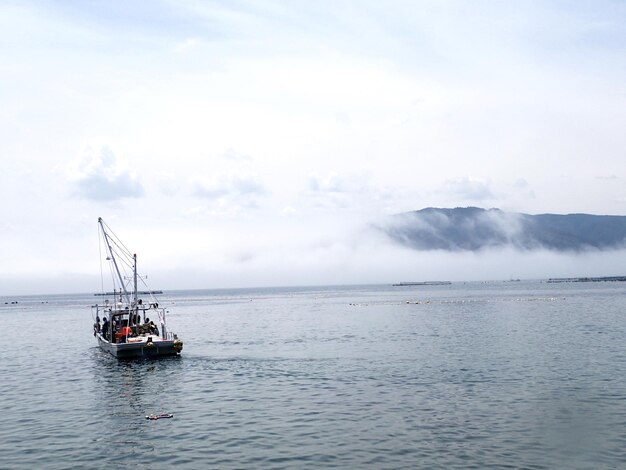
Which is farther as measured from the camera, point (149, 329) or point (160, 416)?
point (149, 329)

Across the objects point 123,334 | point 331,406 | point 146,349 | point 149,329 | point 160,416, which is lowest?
point 331,406

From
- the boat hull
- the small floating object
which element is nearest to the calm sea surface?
the small floating object

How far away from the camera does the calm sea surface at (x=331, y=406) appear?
105 ft

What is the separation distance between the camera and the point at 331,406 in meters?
42.8

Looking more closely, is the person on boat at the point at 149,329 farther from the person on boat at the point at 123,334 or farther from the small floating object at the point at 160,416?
the small floating object at the point at 160,416

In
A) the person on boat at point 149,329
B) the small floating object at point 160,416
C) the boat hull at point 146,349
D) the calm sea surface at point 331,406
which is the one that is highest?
the person on boat at point 149,329

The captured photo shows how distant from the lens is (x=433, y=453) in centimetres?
3141

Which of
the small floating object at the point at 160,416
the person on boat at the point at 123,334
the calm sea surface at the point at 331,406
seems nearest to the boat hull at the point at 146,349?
the calm sea surface at the point at 331,406

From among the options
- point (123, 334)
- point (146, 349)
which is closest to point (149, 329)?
point (123, 334)

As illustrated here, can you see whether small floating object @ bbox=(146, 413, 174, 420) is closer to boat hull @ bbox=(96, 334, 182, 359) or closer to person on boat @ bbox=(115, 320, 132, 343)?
boat hull @ bbox=(96, 334, 182, 359)

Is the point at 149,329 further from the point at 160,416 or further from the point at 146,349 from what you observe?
the point at 160,416

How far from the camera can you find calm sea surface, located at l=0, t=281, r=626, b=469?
3186 cm

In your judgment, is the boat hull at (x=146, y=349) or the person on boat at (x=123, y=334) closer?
the boat hull at (x=146, y=349)

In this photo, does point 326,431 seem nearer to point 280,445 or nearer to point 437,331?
point 280,445
